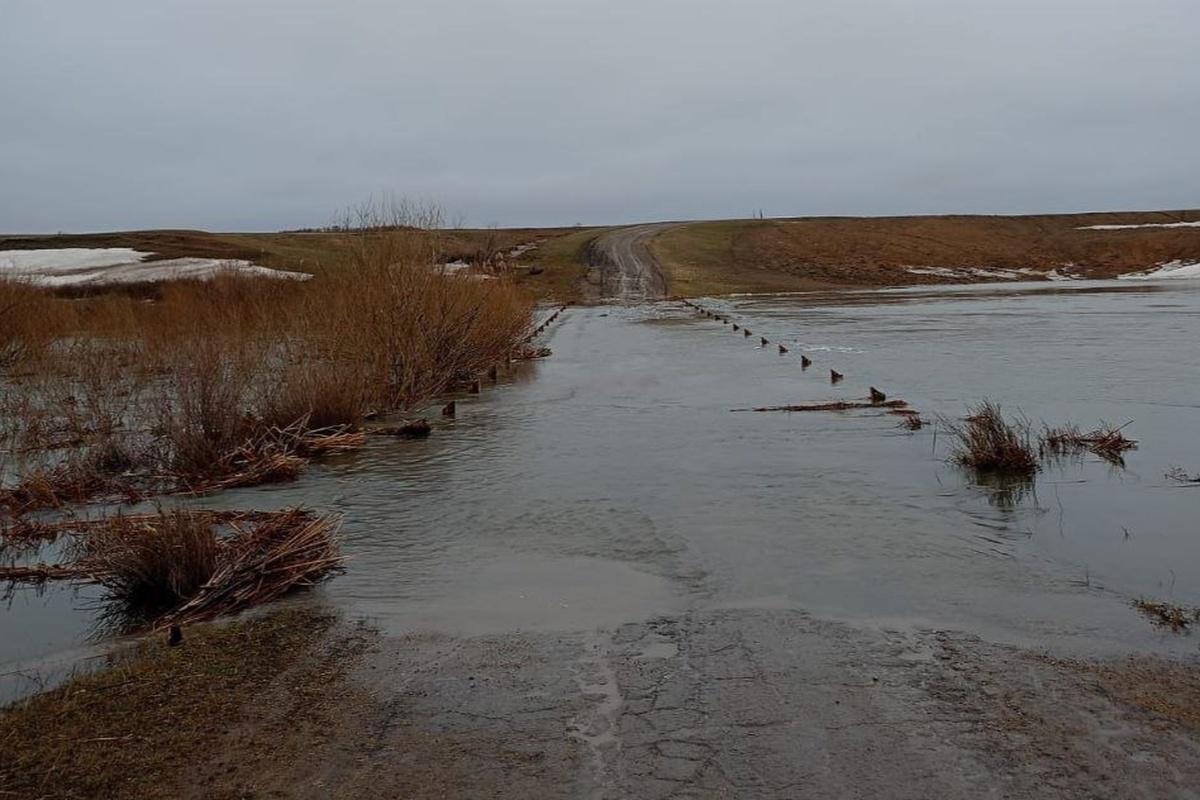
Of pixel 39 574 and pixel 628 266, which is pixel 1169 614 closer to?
pixel 39 574

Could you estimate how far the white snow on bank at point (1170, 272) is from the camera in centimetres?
5259

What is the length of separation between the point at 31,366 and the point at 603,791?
13.0 metres

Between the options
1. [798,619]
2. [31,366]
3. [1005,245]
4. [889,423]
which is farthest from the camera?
[1005,245]

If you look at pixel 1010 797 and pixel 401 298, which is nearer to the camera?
pixel 1010 797

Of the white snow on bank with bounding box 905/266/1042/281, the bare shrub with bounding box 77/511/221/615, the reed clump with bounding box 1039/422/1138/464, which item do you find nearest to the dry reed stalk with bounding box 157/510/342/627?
the bare shrub with bounding box 77/511/221/615

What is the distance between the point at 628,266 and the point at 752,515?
4500 cm

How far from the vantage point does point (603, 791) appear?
390 cm

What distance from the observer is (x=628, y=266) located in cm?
5244

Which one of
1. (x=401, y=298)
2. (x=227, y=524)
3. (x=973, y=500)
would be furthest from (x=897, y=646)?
(x=401, y=298)

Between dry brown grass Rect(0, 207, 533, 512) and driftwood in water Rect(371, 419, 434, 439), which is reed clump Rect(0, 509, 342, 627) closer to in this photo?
dry brown grass Rect(0, 207, 533, 512)

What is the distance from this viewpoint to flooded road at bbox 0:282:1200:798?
415 centimetres

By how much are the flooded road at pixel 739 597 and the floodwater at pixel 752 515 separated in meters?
0.04

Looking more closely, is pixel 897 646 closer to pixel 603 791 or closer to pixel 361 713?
pixel 603 791

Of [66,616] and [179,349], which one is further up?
[179,349]
